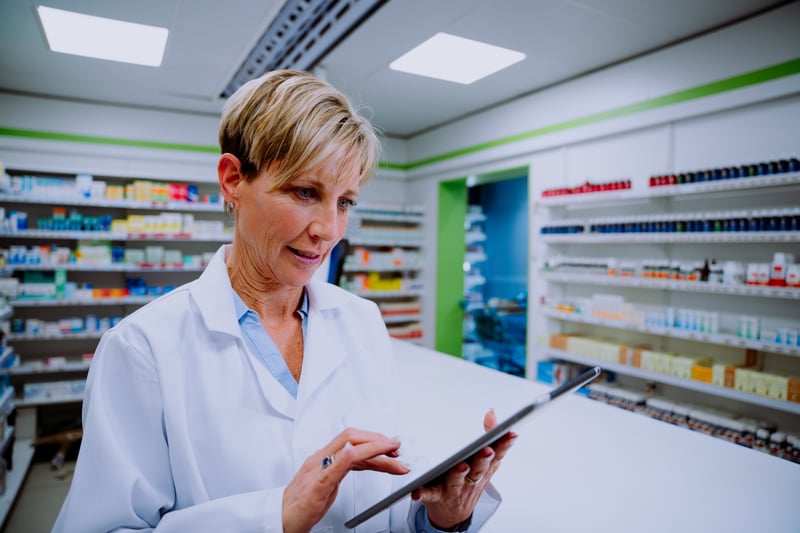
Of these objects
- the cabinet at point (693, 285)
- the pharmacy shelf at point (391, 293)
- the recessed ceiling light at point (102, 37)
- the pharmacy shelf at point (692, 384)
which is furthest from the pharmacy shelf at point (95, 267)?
the pharmacy shelf at point (692, 384)

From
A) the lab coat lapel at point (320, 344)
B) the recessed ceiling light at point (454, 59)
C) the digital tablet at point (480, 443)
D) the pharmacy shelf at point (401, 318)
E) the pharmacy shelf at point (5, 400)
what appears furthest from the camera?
the pharmacy shelf at point (401, 318)

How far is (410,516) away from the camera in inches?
44.8

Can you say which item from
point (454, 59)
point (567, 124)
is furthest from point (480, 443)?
point (567, 124)

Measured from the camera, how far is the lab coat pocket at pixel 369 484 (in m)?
1.10

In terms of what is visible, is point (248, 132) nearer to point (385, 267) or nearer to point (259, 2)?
point (259, 2)

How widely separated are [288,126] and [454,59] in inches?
161

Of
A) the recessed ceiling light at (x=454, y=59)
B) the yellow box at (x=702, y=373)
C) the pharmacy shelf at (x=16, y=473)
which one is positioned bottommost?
the pharmacy shelf at (x=16, y=473)

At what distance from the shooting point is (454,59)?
4.63m

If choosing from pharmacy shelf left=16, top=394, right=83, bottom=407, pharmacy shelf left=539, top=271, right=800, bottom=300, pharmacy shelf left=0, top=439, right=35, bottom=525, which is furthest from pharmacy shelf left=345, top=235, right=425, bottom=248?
pharmacy shelf left=0, top=439, right=35, bottom=525

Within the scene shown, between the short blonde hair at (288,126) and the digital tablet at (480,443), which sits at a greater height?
the short blonde hair at (288,126)

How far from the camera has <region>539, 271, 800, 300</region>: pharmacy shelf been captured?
10.8ft

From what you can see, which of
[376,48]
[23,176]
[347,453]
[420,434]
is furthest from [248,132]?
[23,176]

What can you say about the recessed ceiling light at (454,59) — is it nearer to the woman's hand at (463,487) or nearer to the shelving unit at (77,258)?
the shelving unit at (77,258)

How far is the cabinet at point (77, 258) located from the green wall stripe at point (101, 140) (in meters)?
0.53
